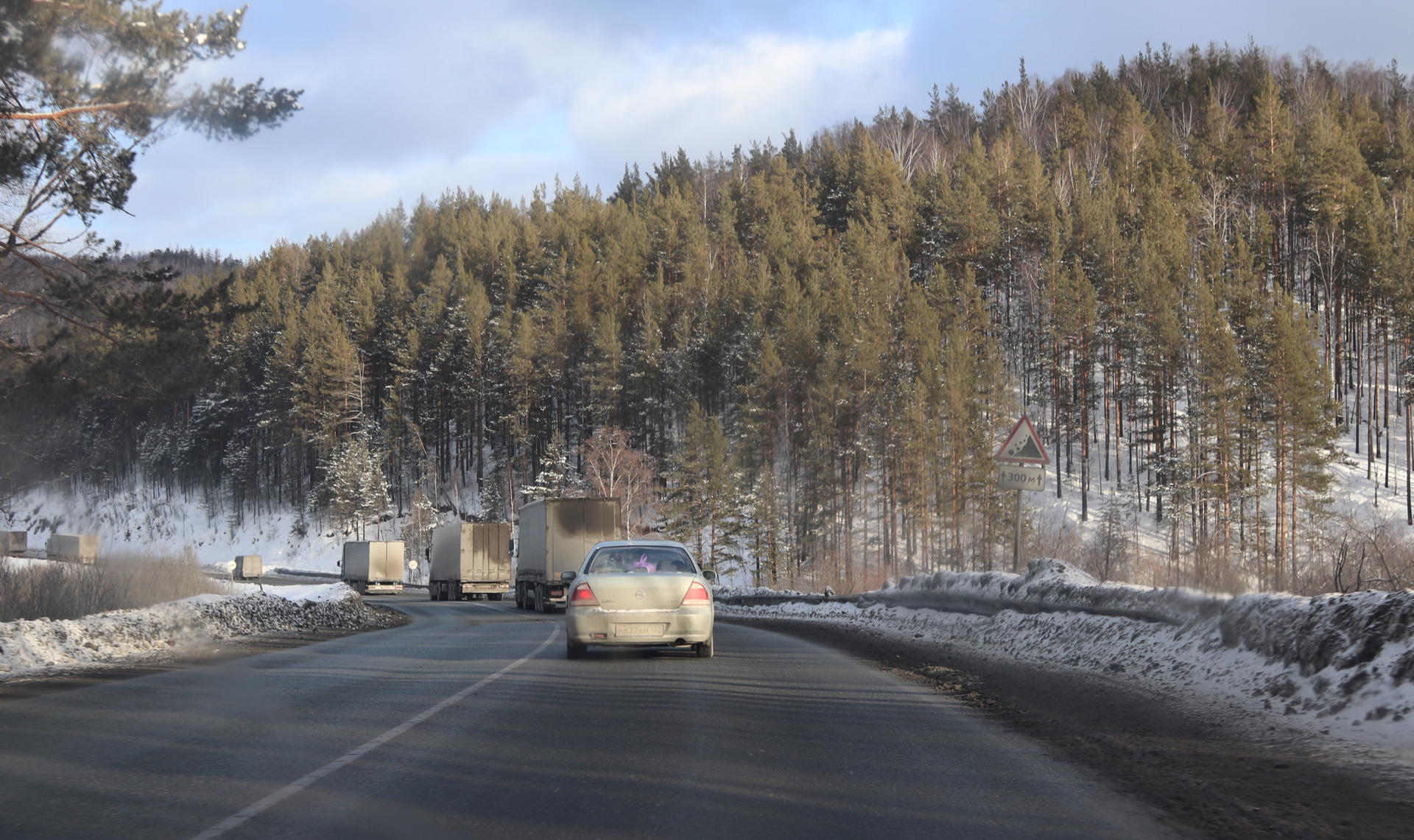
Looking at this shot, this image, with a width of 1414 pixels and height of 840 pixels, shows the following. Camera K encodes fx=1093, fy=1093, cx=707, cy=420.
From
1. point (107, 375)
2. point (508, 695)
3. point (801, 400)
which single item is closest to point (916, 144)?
point (801, 400)

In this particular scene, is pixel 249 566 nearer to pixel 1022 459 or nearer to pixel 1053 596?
pixel 1022 459

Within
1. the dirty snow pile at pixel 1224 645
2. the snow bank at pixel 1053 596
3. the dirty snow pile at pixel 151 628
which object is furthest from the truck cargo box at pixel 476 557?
the dirty snow pile at pixel 1224 645

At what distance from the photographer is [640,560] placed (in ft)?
48.4

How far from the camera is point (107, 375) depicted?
1952 centimetres

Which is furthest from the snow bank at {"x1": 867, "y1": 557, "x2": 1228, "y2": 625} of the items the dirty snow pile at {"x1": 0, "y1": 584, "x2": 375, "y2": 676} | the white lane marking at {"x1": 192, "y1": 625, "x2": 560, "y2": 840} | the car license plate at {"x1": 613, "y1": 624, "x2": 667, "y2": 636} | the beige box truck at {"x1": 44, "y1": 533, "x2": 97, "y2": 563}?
the beige box truck at {"x1": 44, "y1": 533, "x2": 97, "y2": 563}

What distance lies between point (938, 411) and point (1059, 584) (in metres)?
47.1

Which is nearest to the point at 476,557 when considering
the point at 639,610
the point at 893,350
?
the point at 893,350

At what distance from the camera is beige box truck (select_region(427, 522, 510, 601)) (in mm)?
49594

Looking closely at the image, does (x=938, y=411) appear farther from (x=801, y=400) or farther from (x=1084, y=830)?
(x=1084, y=830)

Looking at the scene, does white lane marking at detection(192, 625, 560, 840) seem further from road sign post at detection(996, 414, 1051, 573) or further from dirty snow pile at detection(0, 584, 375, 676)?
road sign post at detection(996, 414, 1051, 573)

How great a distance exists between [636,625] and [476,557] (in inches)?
1473

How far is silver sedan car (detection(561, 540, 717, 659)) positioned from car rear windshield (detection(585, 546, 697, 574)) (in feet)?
0.24

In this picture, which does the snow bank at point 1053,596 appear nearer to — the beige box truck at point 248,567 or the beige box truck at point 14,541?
the beige box truck at point 248,567

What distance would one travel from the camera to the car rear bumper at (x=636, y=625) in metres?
14.0
